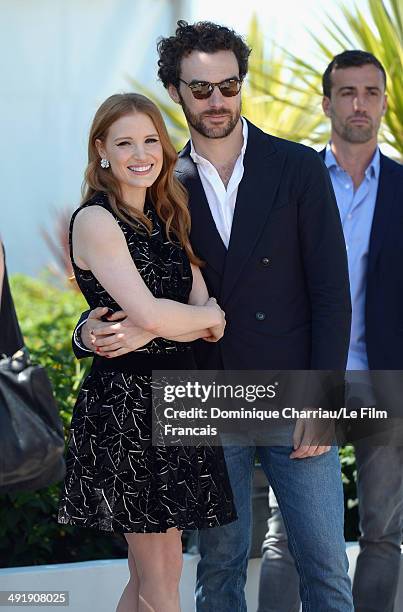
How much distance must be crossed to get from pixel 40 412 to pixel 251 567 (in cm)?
208

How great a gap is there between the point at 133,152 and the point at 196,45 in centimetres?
49

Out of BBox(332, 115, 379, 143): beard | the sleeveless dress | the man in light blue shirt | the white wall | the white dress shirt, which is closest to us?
the sleeveless dress

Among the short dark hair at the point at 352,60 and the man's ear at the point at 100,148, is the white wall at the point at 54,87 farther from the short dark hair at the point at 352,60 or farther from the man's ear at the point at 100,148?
the man's ear at the point at 100,148

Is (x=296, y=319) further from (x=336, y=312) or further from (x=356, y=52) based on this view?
(x=356, y=52)

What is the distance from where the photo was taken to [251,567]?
15.4 ft

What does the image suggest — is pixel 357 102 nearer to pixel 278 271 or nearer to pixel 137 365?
pixel 278 271

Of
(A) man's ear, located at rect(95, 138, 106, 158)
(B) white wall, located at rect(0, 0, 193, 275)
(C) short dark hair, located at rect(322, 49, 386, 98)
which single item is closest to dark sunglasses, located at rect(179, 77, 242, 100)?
(A) man's ear, located at rect(95, 138, 106, 158)

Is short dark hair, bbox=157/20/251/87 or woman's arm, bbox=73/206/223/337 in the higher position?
short dark hair, bbox=157/20/251/87

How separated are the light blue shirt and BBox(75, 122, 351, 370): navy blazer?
25.4 inches

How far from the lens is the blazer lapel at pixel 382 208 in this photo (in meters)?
4.29

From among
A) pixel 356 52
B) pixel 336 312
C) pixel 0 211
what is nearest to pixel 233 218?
pixel 336 312

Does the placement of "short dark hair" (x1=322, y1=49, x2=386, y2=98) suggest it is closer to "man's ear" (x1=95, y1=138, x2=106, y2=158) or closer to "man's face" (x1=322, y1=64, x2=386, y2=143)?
"man's face" (x1=322, y1=64, x2=386, y2=143)

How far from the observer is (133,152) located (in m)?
3.54

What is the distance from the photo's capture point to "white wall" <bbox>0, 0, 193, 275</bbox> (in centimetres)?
1159
